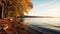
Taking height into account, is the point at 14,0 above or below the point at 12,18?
above

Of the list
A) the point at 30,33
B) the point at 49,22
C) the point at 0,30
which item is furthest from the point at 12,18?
the point at 49,22

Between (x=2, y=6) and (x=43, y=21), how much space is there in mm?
7197

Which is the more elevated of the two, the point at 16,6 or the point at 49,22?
the point at 16,6

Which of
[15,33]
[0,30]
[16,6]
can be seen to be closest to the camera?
[0,30]

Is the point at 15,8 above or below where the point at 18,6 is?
below

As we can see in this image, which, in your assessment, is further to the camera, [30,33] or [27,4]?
[27,4]

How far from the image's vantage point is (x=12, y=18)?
11688 mm

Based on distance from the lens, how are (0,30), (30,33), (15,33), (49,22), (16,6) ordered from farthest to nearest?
(49,22) < (16,6) < (30,33) < (15,33) < (0,30)

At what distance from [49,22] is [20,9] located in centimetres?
659

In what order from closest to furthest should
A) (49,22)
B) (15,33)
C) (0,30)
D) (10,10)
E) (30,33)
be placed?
(0,30) < (15,33) < (30,33) < (10,10) < (49,22)

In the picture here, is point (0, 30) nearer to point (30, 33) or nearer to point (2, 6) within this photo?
point (30, 33)

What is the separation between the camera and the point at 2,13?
1228cm

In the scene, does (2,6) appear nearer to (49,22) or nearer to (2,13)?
(2,13)

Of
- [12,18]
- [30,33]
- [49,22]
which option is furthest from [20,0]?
[49,22]
